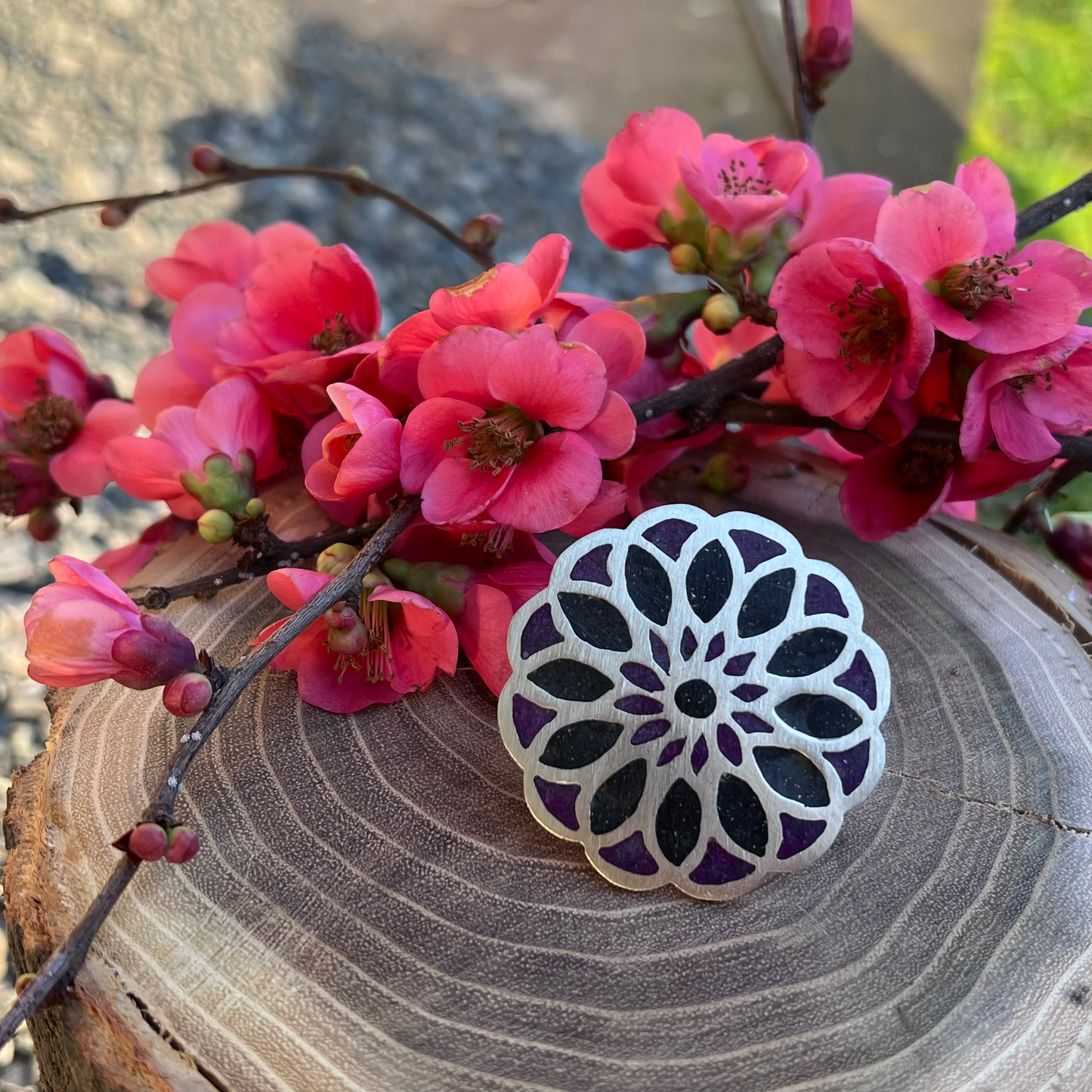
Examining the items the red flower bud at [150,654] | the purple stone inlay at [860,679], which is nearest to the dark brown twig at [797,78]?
the purple stone inlay at [860,679]

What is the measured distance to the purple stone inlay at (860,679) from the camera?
70 cm

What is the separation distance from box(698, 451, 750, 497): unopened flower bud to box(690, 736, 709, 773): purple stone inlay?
338 millimetres

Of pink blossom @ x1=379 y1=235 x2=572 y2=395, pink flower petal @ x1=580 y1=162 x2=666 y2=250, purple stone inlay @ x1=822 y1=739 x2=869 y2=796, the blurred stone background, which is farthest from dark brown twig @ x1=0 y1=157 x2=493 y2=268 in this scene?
the blurred stone background

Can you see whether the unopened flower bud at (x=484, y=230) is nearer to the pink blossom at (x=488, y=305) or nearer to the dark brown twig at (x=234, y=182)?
the dark brown twig at (x=234, y=182)

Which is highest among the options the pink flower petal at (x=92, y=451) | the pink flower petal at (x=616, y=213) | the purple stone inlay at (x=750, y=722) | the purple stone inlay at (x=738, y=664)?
the pink flower petal at (x=616, y=213)

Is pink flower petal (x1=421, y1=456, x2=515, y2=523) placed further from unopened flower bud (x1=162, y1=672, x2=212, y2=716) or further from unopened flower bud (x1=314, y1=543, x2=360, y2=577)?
unopened flower bud (x1=162, y1=672, x2=212, y2=716)

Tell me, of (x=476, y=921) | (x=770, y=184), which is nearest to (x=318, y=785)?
(x=476, y=921)

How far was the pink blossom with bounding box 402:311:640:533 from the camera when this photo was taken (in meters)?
0.68

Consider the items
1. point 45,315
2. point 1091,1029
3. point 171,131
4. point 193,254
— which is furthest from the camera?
point 171,131

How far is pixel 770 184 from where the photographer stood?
0.87 m

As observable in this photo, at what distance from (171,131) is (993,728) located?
1.97m

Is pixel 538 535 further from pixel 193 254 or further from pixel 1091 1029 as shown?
pixel 1091 1029

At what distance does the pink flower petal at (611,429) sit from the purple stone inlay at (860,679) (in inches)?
8.8

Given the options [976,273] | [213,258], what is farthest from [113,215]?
[976,273]
